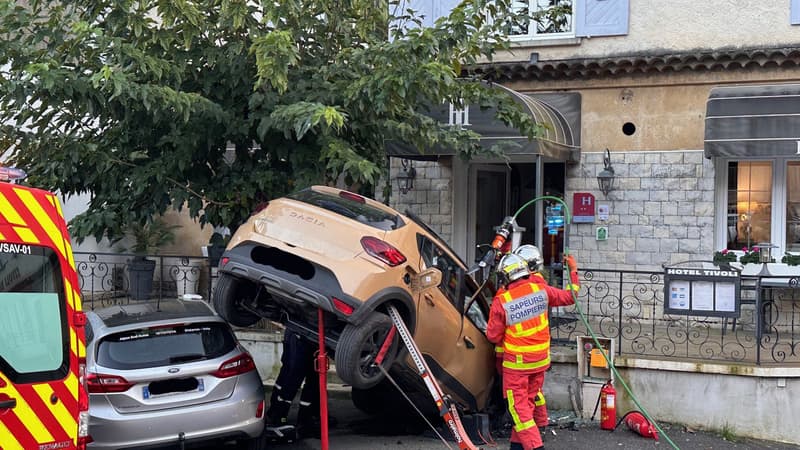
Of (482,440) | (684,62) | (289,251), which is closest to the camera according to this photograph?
(289,251)

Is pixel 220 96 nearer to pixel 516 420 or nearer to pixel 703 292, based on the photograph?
pixel 516 420

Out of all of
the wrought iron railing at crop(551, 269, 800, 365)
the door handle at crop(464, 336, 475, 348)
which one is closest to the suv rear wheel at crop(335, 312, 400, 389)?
the door handle at crop(464, 336, 475, 348)

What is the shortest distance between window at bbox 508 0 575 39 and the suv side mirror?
237 inches

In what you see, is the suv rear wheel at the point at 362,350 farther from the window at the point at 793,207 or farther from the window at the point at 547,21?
the window at the point at 793,207

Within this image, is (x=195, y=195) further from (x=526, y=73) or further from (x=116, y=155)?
(x=526, y=73)

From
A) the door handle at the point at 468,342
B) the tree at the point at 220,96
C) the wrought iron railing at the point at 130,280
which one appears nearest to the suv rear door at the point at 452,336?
the door handle at the point at 468,342

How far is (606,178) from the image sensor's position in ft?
35.7

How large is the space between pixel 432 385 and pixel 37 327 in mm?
3016

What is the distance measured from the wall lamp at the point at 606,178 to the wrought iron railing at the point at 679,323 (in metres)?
1.22

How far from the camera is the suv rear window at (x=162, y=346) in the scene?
609 centimetres

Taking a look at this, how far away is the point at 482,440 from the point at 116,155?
4.80m

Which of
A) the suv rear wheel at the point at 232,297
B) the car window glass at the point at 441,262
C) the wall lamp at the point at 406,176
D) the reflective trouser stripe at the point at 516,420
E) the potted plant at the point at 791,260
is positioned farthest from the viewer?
the wall lamp at the point at 406,176

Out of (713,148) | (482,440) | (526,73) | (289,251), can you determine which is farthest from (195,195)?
(713,148)

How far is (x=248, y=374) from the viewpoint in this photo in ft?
21.5
